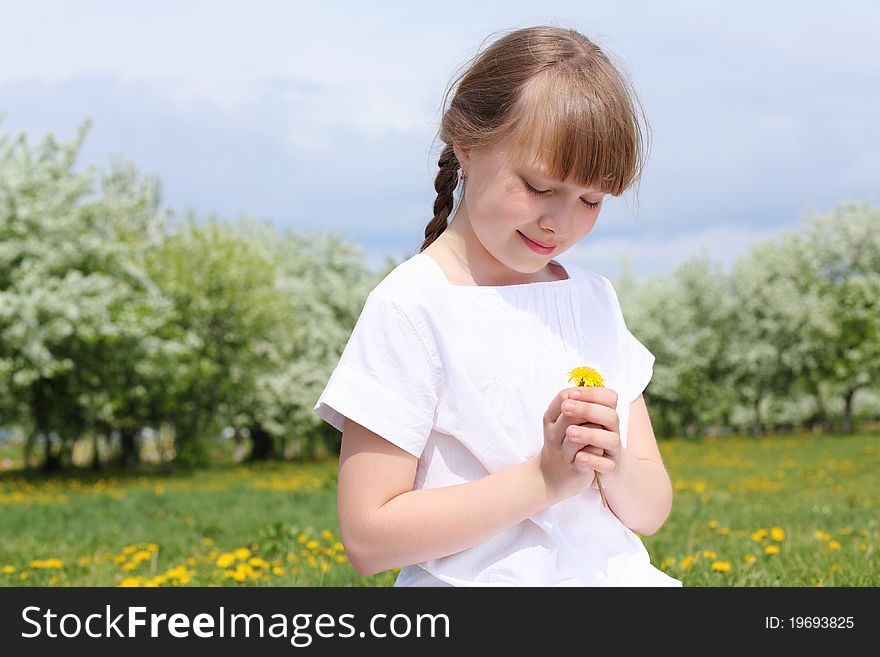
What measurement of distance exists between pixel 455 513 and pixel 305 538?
4940mm

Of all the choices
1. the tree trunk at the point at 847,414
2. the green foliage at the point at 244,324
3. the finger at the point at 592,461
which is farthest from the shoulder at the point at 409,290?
the tree trunk at the point at 847,414

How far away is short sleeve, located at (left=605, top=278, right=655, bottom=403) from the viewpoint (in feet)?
7.84

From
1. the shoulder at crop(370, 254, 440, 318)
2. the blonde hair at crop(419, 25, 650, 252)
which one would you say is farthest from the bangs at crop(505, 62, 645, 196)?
the shoulder at crop(370, 254, 440, 318)

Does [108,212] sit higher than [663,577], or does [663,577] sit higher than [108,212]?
[663,577]

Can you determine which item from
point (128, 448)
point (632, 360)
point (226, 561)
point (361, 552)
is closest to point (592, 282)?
point (632, 360)

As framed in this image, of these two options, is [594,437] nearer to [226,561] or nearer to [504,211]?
[504,211]

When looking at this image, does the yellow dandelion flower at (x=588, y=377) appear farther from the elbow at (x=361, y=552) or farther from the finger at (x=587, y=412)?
the elbow at (x=361, y=552)

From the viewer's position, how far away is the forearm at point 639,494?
6.91ft

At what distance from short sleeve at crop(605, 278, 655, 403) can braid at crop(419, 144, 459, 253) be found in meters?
0.50
